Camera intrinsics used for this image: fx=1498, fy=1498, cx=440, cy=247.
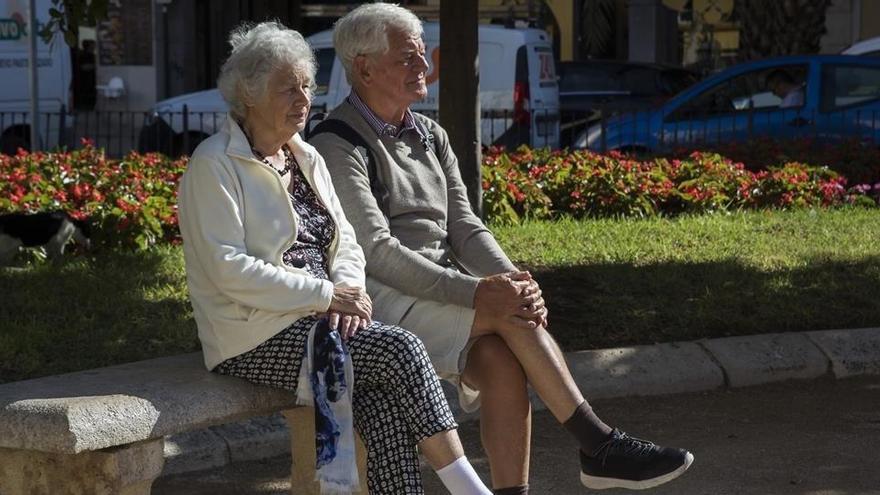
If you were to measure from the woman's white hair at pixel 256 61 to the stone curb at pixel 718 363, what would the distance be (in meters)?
1.69

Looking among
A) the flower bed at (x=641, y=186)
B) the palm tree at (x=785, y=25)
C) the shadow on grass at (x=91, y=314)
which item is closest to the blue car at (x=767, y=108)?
the flower bed at (x=641, y=186)

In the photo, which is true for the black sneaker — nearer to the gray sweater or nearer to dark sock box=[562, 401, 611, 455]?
dark sock box=[562, 401, 611, 455]

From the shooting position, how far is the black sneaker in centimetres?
441

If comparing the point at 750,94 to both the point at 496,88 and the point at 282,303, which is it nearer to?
the point at 496,88

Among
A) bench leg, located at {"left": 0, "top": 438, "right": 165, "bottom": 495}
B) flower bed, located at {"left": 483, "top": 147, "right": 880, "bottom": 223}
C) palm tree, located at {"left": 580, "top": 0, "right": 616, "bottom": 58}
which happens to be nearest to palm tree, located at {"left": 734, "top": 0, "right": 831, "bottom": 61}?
flower bed, located at {"left": 483, "top": 147, "right": 880, "bottom": 223}

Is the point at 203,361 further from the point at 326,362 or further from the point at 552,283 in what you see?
the point at 552,283

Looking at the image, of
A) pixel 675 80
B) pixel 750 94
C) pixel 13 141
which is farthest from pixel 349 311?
pixel 675 80

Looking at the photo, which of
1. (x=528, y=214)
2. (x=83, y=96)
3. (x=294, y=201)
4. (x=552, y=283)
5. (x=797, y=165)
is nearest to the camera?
(x=294, y=201)

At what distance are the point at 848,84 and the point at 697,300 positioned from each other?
24.1 ft

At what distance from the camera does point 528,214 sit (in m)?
10.0

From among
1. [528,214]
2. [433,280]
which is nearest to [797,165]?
[528,214]

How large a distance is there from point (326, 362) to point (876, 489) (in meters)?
2.15

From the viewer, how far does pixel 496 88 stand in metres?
16.9

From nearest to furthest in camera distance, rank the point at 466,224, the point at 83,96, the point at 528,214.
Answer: the point at 466,224
the point at 528,214
the point at 83,96
